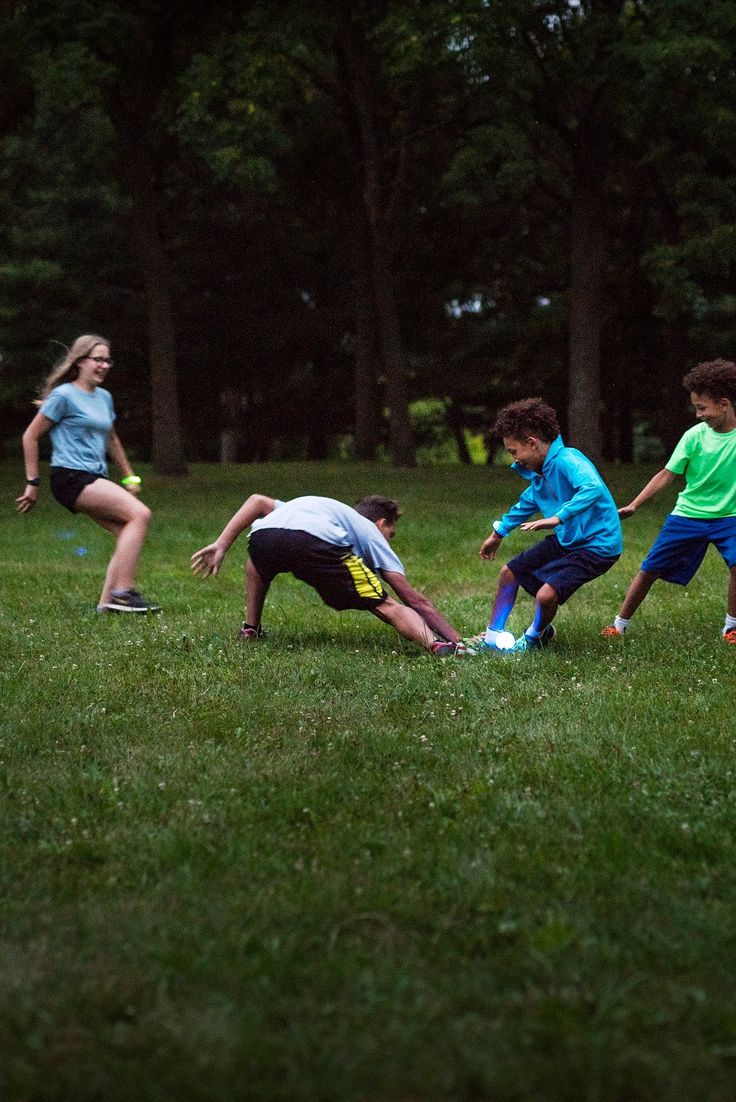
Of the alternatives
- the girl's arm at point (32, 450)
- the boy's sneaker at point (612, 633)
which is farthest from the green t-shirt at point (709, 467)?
the girl's arm at point (32, 450)

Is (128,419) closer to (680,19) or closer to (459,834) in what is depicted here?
(680,19)

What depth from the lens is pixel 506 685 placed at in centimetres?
703

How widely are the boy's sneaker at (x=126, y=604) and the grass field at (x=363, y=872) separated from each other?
1.38m

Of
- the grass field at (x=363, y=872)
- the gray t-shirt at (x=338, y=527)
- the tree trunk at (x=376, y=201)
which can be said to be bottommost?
the grass field at (x=363, y=872)

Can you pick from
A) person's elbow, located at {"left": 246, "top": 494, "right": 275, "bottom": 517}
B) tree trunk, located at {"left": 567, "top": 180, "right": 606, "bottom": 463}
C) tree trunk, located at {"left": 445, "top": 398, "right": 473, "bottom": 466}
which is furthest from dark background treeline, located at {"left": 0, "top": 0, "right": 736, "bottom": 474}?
person's elbow, located at {"left": 246, "top": 494, "right": 275, "bottom": 517}

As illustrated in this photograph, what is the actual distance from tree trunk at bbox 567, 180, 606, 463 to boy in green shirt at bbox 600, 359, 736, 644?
13734 millimetres

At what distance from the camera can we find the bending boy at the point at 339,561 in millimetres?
8094

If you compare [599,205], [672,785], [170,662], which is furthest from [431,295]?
[672,785]

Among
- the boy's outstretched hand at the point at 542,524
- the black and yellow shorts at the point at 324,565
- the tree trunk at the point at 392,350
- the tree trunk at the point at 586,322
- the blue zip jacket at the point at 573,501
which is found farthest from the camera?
the tree trunk at the point at 392,350

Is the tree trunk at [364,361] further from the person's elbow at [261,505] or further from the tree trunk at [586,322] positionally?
the person's elbow at [261,505]

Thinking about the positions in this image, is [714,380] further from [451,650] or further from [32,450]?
[32,450]

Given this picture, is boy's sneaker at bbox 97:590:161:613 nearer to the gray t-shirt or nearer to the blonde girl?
the blonde girl

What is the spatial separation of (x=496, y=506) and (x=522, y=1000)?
16.4 metres

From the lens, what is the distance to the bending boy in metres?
8.09
